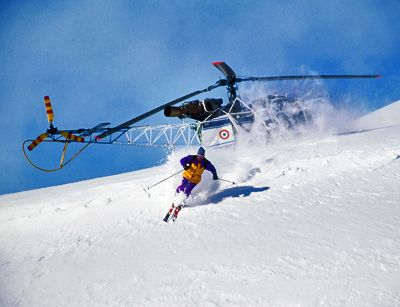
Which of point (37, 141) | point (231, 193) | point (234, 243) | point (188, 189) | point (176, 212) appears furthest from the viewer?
point (37, 141)

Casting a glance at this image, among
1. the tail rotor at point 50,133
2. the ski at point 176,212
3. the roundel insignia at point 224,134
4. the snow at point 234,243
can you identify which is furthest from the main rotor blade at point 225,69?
the ski at point 176,212

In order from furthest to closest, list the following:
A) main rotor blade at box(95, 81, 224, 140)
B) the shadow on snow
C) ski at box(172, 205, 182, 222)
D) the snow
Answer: main rotor blade at box(95, 81, 224, 140), the shadow on snow, ski at box(172, 205, 182, 222), the snow

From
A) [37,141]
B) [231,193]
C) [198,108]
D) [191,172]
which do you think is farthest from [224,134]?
[37,141]

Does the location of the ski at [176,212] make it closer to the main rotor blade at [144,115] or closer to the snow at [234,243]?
the snow at [234,243]

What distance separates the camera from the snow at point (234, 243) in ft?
10.0

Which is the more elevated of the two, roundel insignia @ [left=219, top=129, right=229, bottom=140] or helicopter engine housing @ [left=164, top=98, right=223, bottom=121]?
helicopter engine housing @ [left=164, top=98, right=223, bottom=121]

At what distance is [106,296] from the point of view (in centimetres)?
339

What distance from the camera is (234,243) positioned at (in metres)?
4.19

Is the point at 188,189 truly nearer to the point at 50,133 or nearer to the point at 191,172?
the point at 191,172

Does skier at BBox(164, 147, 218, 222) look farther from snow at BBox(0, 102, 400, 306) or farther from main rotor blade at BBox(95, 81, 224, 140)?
main rotor blade at BBox(95, 81, 224, 140)

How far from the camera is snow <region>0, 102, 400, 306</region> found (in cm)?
306

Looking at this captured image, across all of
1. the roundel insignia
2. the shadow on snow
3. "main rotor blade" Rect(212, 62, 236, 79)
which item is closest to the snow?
the shadow on snow

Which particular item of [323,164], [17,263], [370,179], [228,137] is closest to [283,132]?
[228,137]

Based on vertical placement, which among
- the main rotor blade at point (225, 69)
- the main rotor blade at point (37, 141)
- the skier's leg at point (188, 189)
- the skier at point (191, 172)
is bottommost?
the skier's leg at point (188, 189)
